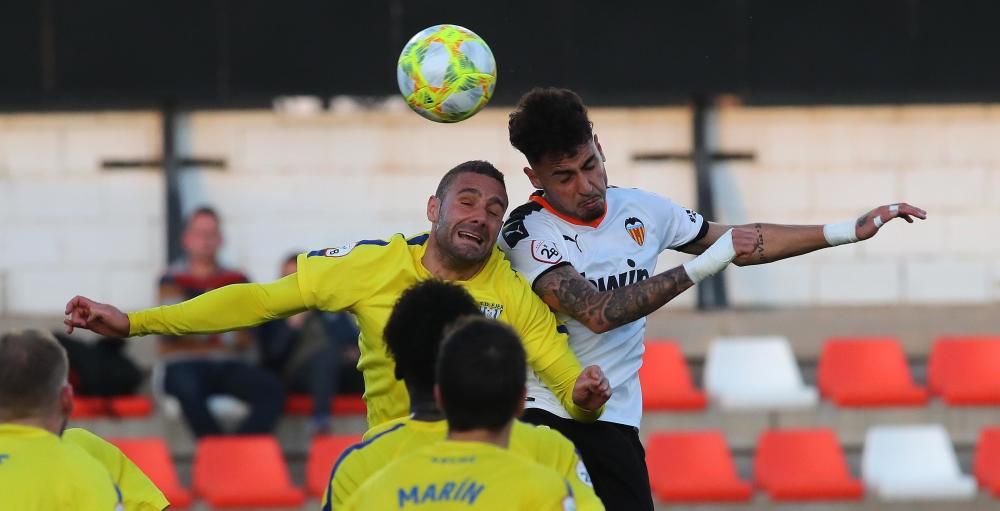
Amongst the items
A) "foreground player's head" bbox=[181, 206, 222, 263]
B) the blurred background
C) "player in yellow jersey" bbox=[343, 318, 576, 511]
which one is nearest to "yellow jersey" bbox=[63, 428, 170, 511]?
"player in yellow jersey" bbox=[343, 318, 576, 511]

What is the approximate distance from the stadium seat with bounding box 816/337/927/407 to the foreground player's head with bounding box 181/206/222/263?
143 inches

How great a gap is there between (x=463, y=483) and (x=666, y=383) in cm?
680

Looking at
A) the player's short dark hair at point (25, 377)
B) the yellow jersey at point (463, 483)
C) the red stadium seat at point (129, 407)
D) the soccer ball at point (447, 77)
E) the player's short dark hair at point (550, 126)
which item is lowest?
the red stadium seat at point (129, 407)

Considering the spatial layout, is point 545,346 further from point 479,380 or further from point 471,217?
point 479,380

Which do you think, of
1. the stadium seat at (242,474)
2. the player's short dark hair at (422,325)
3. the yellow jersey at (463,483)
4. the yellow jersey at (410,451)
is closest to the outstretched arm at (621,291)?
the player's short dark hair at (422,325)

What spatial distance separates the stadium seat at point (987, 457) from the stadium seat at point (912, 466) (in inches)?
2.7

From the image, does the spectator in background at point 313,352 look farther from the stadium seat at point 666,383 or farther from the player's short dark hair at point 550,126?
the player's short dark hair at point 550,126

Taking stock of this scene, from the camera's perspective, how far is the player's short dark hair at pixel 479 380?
4.11 m

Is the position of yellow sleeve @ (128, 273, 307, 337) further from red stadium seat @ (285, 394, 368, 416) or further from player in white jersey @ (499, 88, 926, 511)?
red stadium seat @ (285, 394, 368, 416)

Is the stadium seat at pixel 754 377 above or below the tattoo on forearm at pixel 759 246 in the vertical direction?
below

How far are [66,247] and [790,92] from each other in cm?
471

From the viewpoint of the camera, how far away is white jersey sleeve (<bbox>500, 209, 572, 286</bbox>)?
5969 mm

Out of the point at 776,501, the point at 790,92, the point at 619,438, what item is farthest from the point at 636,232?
the point at 790,92

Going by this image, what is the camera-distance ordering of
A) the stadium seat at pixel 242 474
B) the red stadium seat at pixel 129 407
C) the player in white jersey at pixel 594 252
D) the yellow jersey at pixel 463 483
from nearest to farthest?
the yellow jersey at pixel 463 483 < the player in white jersey at pixel 594 252 < the stadium seat at pixel 242 474 < the red stadium seat at pixel 129 407
